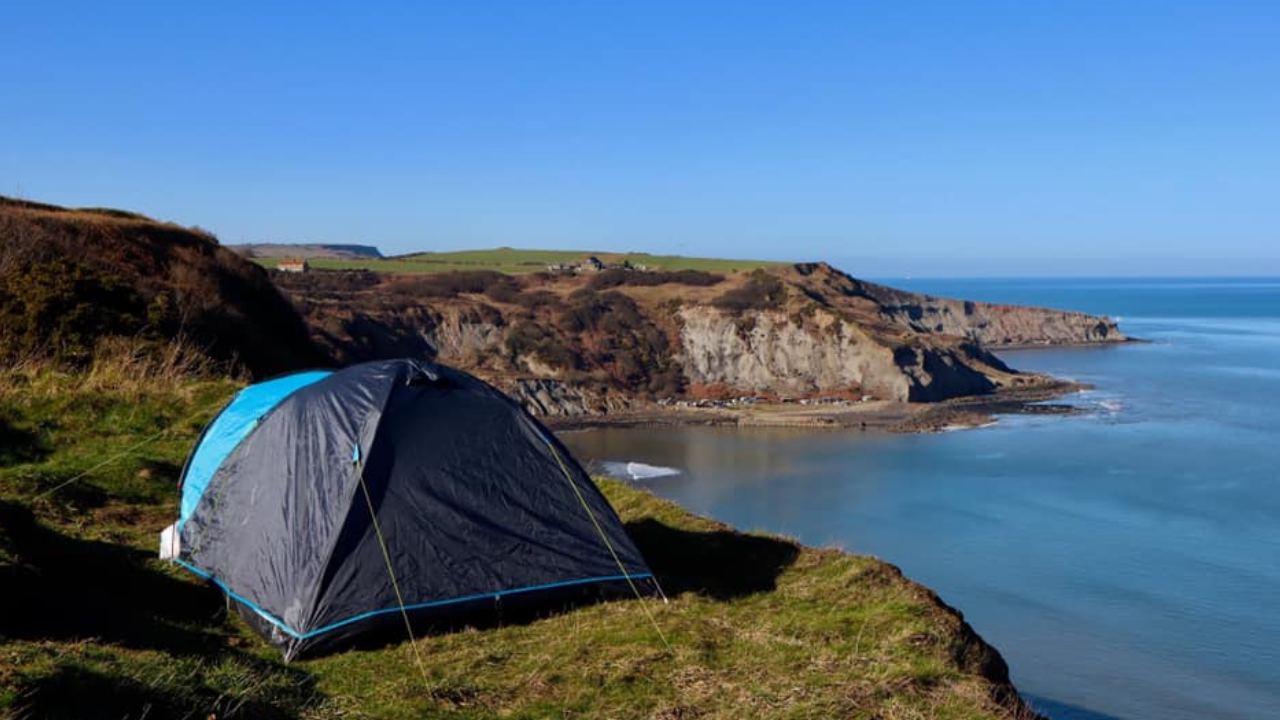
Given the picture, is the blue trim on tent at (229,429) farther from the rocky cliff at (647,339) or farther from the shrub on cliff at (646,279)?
the shrub on cliff at (646,279)

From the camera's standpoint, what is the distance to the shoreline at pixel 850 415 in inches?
2366

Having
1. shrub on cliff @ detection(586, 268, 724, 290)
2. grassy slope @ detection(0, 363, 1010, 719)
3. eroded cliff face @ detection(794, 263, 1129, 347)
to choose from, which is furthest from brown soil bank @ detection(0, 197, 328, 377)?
eroded cliff face @ detection(794, 263, 1129, 347)

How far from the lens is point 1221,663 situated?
850 inches

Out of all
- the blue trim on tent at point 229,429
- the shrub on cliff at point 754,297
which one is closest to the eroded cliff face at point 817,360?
the shrub on cliff at point 754,297

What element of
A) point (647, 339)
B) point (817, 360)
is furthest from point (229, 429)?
point (647, 339)

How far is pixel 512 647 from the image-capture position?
7359 millimetres

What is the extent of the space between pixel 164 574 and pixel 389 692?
325cm

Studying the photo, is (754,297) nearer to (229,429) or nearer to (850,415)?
(850,415)

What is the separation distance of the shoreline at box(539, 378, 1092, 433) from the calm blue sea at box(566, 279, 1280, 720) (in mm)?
2064

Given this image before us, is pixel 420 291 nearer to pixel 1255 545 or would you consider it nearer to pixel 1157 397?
pixel 1157 397

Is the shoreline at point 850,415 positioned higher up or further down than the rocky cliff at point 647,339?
further down

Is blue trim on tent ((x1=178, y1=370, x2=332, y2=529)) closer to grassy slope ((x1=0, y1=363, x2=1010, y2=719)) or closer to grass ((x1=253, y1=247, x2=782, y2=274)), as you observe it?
grassy slope ((x1=0, y1=363, x2=1010, y2=719))

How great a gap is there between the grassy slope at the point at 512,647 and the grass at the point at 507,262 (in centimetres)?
8902

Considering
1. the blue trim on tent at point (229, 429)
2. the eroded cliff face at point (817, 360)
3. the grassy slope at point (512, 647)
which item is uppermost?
the blue trim on tent at point (229, 429)
